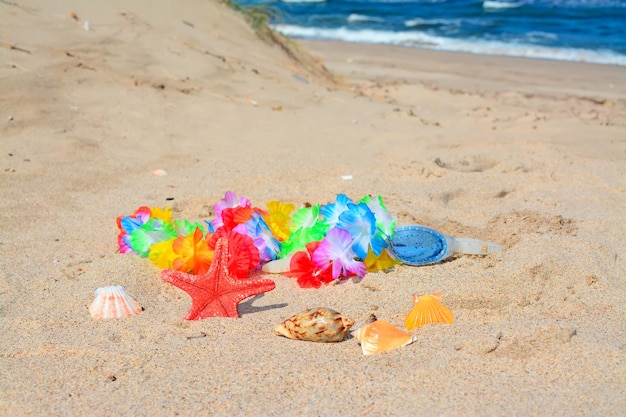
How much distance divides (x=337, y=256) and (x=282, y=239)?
0.41m

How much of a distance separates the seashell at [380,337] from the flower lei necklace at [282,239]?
1.56 feet

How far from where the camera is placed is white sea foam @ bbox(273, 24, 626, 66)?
1171 centimetres

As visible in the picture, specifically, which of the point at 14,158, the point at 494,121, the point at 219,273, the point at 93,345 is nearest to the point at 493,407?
the point at 219,273

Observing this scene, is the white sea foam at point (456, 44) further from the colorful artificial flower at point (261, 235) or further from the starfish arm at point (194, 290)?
the starfish arm at point (194, 290)

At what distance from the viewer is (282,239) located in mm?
3072

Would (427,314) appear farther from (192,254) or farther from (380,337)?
(192,254)

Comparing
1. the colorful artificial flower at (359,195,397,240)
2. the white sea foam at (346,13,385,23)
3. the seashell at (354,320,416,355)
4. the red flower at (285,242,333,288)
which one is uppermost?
the colorful artificial flower at (359,195,397,240)

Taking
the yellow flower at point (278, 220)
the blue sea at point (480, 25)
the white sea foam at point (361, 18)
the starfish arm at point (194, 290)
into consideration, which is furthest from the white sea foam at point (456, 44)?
the starfish arm at point (194, 290)

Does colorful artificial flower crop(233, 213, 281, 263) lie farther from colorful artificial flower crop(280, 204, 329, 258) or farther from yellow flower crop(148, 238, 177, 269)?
yellow flower crop(148, 238, 177, 269)

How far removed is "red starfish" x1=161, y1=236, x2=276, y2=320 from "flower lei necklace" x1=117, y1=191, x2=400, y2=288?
0.72 feet

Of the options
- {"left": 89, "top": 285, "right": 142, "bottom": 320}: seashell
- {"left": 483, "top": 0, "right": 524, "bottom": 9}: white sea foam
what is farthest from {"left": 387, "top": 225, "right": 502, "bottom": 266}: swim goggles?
{"left": 483, "top": 0, "right": 524, "bottom": 9}: white sea foam

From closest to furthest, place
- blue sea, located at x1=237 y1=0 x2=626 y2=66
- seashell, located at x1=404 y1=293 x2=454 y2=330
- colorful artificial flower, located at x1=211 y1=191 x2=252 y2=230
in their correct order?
seashell, located at x1=404 y1=293 x2=454 y2=330 < colorful artificial flower, located at x1=211 y1=191 x2=252 y2=230 < blue sea, located at x1=237 y1=0 x2=626 y2=66

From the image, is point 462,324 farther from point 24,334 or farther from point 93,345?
point 24,334

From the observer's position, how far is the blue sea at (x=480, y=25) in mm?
12602
